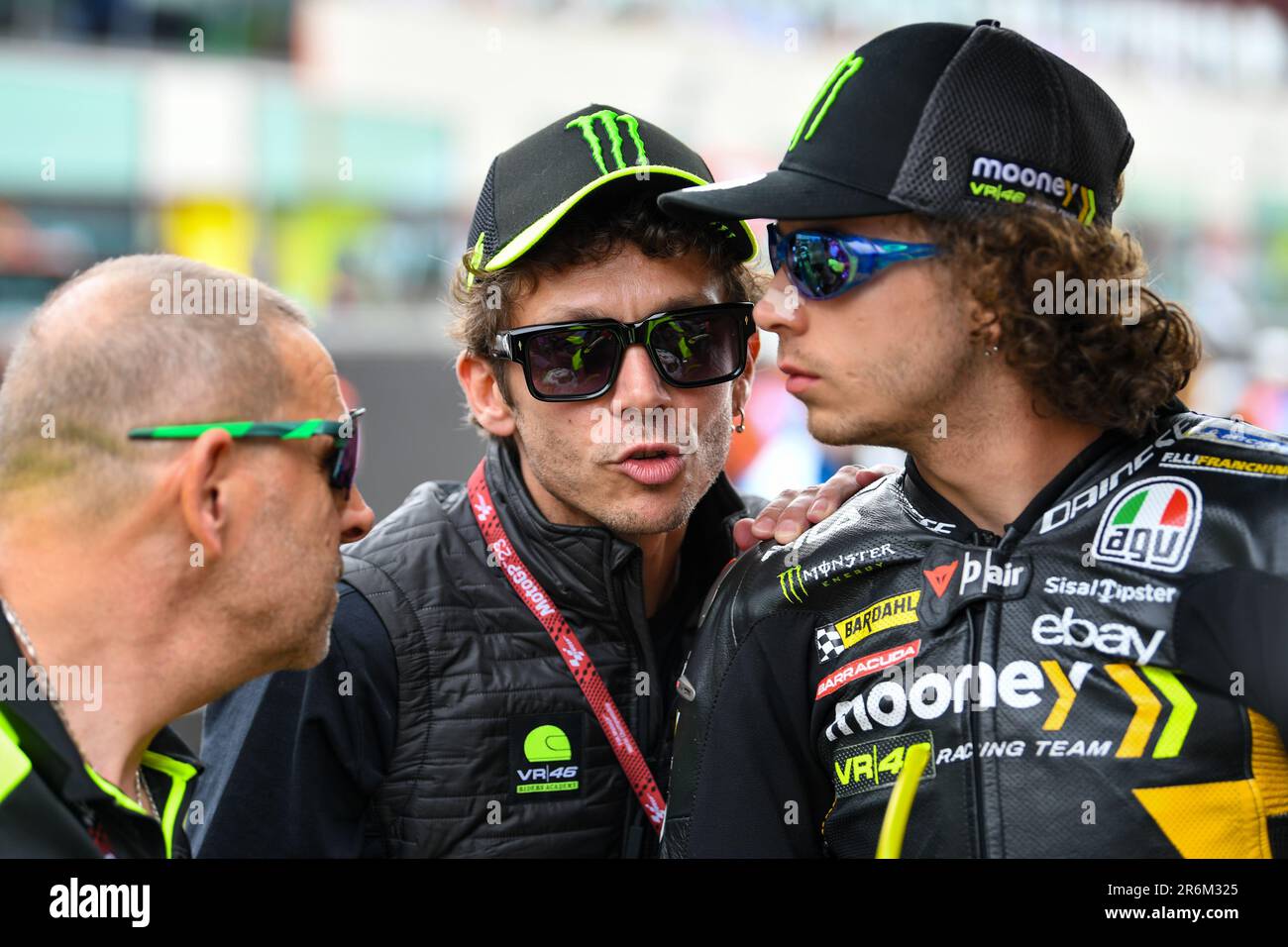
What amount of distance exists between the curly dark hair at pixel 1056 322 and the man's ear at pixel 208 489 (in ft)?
3.95

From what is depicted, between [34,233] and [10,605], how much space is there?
54.2ft

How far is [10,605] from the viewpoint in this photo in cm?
200

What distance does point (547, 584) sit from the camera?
288 centimetres

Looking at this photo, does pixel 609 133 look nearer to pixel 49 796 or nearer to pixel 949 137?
pixel 949 137

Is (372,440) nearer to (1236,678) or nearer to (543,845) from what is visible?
(543,845)

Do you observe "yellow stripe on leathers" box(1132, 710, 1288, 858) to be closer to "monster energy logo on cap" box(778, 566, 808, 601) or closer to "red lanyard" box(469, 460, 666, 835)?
"monster energy logo on cap" box(778, 566, 808, 601)

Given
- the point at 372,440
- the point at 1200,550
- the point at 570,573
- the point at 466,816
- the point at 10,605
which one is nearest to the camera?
the point at 10,605

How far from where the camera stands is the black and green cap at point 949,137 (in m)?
2.31

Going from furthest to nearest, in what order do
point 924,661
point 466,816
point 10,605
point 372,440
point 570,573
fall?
point 372,440, point 570,573, point 466,816, point 924,661, point 10,605

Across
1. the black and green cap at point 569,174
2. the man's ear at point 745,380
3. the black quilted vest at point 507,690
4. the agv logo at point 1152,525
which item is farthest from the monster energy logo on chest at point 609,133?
the agv logo at point 1152,525

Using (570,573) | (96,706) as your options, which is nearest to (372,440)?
(570,573)

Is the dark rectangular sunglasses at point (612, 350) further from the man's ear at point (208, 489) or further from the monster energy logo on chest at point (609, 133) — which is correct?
the man's ear at point (208, 489)

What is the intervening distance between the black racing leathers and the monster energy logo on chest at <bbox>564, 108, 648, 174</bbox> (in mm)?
895

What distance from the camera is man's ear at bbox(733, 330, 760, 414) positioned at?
310 cm
